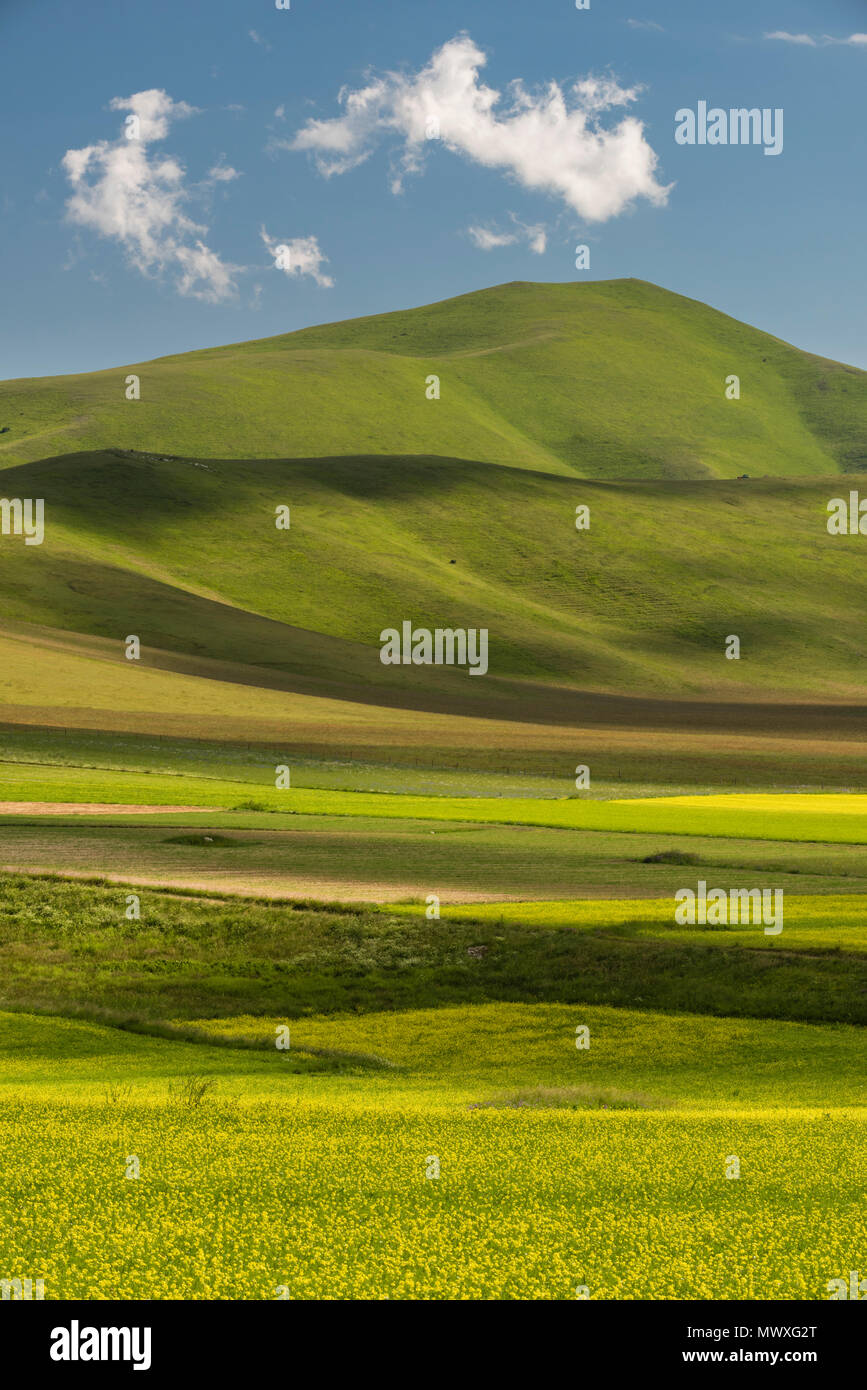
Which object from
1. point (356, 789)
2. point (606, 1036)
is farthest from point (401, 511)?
point (606, 1036)

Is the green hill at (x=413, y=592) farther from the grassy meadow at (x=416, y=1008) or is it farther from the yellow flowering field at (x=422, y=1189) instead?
the yellow flowering field at (x=422, y=1189)

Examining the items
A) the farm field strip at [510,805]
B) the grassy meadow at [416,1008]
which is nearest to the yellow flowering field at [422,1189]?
the grassy meadow at [416,1008]

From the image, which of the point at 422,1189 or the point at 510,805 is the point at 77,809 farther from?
the point at 422,1189

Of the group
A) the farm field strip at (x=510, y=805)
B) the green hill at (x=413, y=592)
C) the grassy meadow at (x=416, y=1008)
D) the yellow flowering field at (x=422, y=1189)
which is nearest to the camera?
the yellow flowering field at (x=422, y=1189)

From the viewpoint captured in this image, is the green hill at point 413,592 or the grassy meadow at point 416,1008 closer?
the grassy meadow at point 416,1008

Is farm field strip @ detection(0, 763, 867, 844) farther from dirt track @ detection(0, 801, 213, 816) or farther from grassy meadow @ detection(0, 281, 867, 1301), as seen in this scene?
dirt track @ detection(0, 801, 213, 816)

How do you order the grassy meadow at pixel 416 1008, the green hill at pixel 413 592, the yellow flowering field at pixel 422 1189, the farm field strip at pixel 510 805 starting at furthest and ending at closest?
the green hill at pixel 413 592 < the farm field strip at pixel 510 805 < the grassy meadow at pixel 416 1008 < the yellow flowering field at pixel 422 1189

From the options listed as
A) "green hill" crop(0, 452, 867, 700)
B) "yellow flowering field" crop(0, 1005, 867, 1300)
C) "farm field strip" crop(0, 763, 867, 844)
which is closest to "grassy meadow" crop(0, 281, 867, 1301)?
"yellow flowering field" crop(0, 1005, 867, 1300)

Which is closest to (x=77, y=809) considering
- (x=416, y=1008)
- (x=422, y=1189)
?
(x=416, y=1008)

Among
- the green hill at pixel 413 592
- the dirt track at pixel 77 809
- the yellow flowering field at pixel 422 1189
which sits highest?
the green hill at pixel 413 592

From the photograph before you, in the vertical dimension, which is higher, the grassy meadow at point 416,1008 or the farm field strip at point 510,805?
the farm field strip at point 510,805
